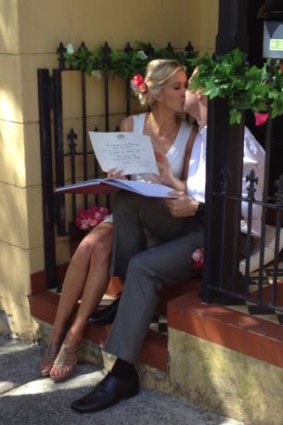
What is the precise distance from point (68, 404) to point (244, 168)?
4.48ft

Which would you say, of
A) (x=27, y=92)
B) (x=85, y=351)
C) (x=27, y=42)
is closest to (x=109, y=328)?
(x=85, y=351)

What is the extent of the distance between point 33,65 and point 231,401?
1913mm

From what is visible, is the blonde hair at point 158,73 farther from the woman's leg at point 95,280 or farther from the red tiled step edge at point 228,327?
the red tiled step edge at point 228,327

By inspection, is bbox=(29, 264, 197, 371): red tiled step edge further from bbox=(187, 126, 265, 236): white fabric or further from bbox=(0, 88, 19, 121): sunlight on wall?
bbox=(0, 88, 19, 121): sunlight on wall

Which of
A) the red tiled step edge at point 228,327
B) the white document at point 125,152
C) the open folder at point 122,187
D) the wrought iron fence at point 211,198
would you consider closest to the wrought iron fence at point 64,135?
the wrought iron fence at point 211,198

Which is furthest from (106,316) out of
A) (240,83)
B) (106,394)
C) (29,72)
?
(240,83)

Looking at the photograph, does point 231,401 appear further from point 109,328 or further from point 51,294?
point 51,294

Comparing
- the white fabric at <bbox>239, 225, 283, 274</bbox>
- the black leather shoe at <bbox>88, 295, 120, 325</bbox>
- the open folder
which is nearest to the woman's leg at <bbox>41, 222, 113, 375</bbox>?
the black leather shoe at <bbox>88, 295, 120, 325</bbox>

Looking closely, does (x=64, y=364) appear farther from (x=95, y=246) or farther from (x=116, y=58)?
(x=116, y=58)

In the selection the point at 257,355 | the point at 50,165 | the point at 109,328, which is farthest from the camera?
the point at 50,165

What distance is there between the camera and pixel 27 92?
3.57m

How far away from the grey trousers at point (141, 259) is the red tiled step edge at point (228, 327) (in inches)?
4.9

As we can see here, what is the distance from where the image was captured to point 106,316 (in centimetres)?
353

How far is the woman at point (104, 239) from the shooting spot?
11.1ft
